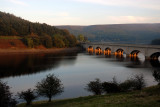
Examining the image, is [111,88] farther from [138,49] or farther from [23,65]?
[138,49]

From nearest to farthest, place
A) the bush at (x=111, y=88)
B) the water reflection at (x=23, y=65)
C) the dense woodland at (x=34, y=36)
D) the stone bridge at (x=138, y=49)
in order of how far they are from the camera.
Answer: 1. the bush at (x=111, y=88)
2. the water reflection at (x=23, y=65)
3. the stone bridge at (x=138, y=49)
4. the dense woodland at (x=34, y=36)

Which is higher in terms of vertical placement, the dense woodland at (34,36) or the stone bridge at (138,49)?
the dense woodland at (34,36)

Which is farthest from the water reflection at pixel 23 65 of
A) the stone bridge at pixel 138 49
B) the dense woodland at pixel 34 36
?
the dense woodland at pixel 34 36

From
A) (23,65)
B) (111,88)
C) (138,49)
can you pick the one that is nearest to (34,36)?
(23,65)

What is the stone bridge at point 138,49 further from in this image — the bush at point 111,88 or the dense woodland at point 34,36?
the bush at point 111,88

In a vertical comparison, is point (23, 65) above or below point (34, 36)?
below

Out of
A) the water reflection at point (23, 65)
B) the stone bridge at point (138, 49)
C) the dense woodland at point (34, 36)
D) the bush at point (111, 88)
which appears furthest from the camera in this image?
the dense woodland at point (34, 36)

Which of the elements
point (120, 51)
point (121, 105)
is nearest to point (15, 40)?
point (120, 51)

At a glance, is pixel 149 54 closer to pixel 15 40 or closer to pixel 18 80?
pixel 18 80

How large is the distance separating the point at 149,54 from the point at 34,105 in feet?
215

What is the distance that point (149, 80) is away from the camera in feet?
126

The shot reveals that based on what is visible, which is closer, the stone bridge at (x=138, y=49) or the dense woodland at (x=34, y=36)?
the stone bridge at (x=138, y=49)

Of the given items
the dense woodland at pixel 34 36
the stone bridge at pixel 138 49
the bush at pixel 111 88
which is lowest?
the bush at pixel 111 88

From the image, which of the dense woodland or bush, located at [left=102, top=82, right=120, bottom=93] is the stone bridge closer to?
the dense woodland
